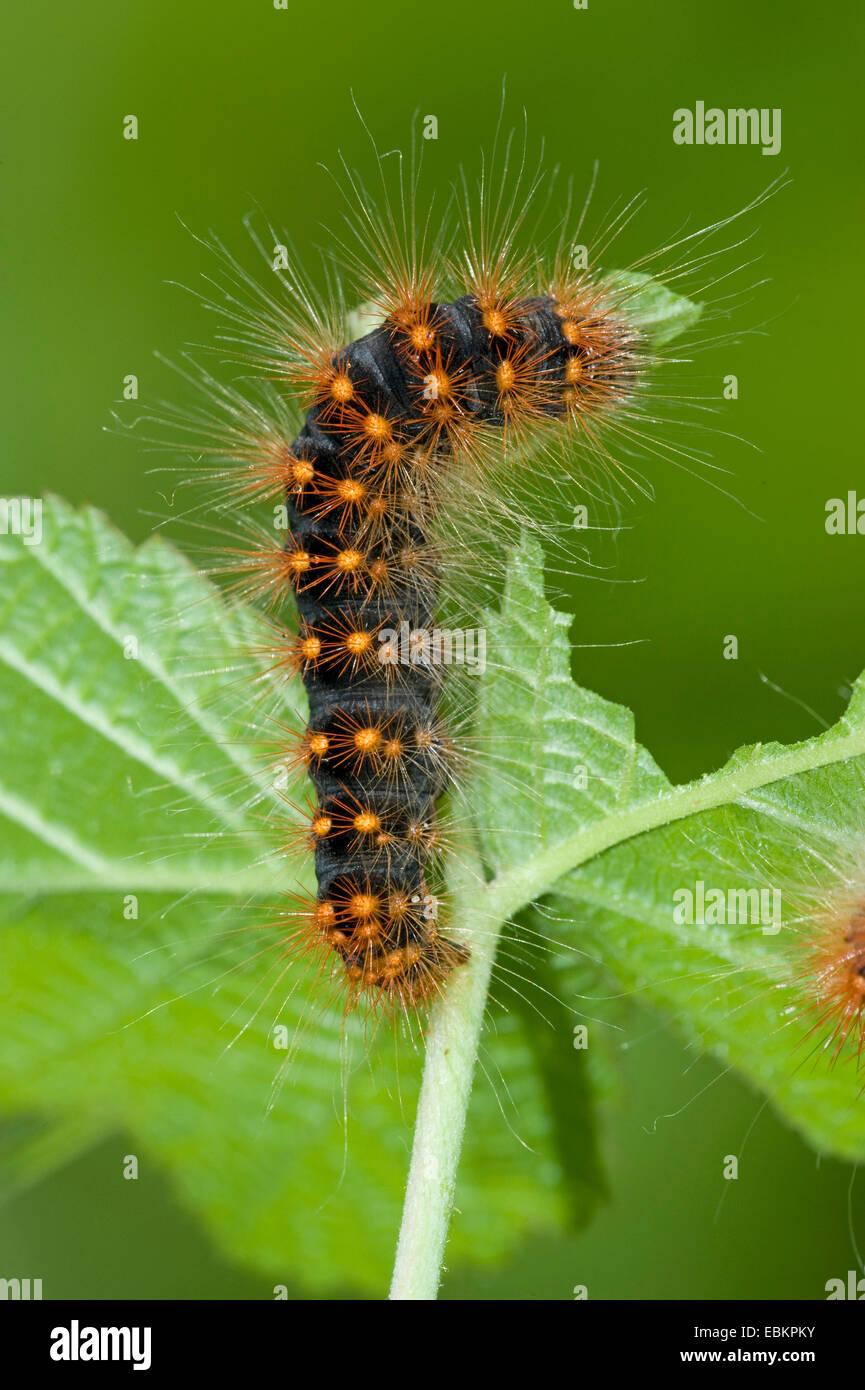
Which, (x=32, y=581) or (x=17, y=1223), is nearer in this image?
(x=32, y=581)

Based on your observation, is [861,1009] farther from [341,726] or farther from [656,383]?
[656,383]

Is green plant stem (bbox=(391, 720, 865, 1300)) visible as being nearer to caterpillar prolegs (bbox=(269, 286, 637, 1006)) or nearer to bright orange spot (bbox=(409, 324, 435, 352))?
caterpillar prolegs (bbox=(269, 286, 637, 1006))

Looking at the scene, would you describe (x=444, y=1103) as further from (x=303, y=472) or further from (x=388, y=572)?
(x=303, y=472)

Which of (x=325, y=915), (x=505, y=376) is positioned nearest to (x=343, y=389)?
(x=505, y=376)

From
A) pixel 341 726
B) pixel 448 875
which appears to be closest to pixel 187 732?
pixel 341 726

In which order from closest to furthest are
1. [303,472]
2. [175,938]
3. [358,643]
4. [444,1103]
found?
1. [444,1103]
2. [358,643]
3. [303,472]
4. [175,938]

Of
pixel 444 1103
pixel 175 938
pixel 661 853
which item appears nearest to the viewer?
pixel 444 1103

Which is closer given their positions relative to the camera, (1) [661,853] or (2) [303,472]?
(1) [661,853]

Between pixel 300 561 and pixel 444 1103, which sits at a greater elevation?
pixel 300 561
